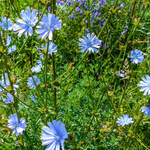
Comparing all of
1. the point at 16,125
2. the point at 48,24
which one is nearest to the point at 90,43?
the point at 48,24

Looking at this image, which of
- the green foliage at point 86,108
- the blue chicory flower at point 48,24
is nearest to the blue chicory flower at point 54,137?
the green foliage at point 86,108

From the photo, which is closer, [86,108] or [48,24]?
[48,24]

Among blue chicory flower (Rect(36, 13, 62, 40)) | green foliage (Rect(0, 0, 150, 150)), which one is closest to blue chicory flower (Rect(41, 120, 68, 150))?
green foliage (Rect(0, 0, 150, 150))

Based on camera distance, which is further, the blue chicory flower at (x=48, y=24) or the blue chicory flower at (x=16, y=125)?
the blue chicory flower at (x=16, y=125)

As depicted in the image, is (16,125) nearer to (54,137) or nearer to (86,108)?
(54,137)

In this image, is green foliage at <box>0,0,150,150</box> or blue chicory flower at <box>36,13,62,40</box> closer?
blue chicory flower at <box>36,13,62,40</box>

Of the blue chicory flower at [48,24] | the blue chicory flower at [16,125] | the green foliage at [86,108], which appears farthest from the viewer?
the green foliage at [86,108]

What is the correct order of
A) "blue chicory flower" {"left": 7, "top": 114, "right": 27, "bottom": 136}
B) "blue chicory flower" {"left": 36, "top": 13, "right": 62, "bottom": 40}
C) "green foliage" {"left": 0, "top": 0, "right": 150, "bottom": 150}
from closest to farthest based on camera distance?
"blue chicory flower" {"left": 36, "top": 13, "right": 62, "bottom": 40}, "blue chicory flower" {"left": 7, "top": 114, "right": 27, "bottom": 136}, "green foliage" {"left": 0, "top": 0, "right": 150, "bottom": 150}

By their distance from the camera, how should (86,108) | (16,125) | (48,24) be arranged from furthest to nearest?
(86,108) → (16,125) → (48,24)

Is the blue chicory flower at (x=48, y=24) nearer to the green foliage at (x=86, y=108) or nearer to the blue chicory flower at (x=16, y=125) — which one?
the green foliage at (x=86, y=108)

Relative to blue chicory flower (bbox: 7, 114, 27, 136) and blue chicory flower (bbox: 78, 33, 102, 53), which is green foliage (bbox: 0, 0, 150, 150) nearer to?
blue chicory flower (bbox: 7, 114, 27, 136)

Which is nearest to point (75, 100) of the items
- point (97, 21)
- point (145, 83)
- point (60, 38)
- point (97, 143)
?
point (97, 143)

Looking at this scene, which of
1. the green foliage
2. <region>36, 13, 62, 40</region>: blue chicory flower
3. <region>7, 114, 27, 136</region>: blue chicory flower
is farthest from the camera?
the green foliage
